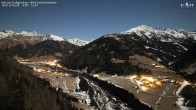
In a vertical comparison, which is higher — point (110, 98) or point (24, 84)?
point (24, 84)

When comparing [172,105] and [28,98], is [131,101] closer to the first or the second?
[172,105]

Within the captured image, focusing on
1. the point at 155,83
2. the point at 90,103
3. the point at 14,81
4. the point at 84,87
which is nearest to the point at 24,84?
the point at 14,81

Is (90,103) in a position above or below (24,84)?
below

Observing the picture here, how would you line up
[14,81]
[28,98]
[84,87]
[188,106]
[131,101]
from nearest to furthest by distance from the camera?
[28,98] → [14,81] → [188,106] → [131,101] → [84,87]

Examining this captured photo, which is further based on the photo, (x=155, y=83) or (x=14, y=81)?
(x=155, y=83)

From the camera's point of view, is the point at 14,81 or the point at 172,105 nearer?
the point at 14,81

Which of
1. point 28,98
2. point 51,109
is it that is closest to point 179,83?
point 51,109

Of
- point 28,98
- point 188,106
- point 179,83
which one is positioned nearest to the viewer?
point 28,98

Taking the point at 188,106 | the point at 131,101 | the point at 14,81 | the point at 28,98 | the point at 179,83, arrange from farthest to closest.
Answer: the point at 179,83 < the point at 131,101 < the point at 188,106 < the point at 14,81 < the point at 28,98

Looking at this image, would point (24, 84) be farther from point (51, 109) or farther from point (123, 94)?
point (123, 94)
